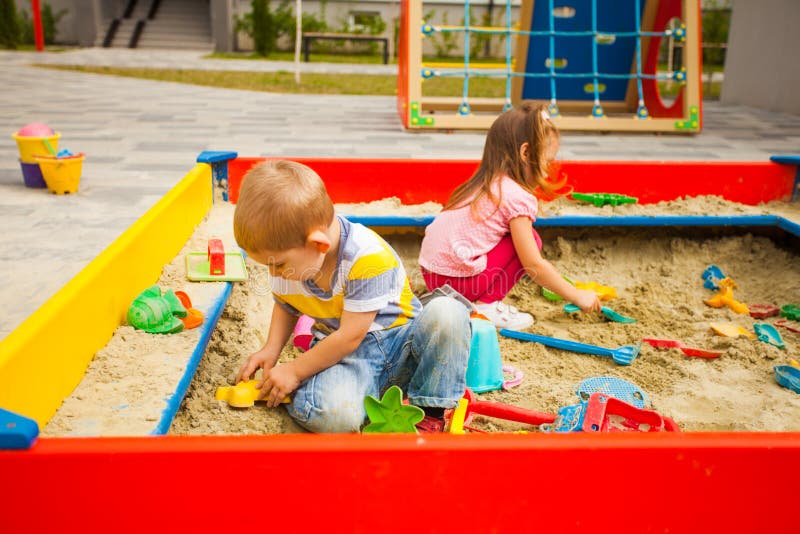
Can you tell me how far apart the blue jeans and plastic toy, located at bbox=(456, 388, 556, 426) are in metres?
0.06

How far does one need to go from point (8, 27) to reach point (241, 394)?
47.3 feet

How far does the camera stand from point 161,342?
1.52 meters

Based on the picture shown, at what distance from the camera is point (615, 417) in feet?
4.75

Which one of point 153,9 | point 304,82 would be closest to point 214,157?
point 304,82

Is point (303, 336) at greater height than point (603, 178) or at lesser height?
lesser

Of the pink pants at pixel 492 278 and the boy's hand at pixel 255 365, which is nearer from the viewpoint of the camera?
the boy's hand at pixel 255 365

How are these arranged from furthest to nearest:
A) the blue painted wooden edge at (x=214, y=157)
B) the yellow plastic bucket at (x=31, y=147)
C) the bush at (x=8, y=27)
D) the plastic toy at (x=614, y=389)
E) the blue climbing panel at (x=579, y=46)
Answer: the bush at (x=8, y=27) < the blue climbing panel at (x=579, y=46) < the yellow plastic bucket at (x=31, y=147) < the blue painted wooden edge at (x=214, y=157) < the plastic toy at (x=614, y=389)

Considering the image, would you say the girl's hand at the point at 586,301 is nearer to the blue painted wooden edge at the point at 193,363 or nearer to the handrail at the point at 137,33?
the blue painted wooden edge at the point at 193,363

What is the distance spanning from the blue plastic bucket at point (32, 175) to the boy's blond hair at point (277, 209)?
2.44 m

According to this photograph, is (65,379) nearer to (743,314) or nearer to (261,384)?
(261,384)

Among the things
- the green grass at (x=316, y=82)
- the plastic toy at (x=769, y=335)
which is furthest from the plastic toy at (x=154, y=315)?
the green grass at (x=316, y=82)

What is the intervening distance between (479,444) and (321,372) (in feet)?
1.94

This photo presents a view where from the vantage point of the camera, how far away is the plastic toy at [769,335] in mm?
1977

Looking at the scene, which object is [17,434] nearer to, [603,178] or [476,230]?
[476,230]
